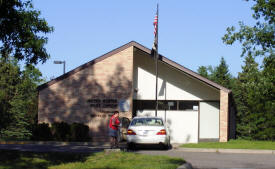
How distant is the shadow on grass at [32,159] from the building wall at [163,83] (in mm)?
16142

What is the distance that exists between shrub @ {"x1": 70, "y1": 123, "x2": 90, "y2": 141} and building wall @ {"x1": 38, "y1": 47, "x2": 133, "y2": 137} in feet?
2.48

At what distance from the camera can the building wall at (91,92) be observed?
27734 mm

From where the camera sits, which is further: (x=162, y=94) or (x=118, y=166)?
(x=162, y=94)

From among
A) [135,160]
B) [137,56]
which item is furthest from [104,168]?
[137,56]

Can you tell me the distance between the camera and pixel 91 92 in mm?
27969

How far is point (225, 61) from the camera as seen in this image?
87312mm

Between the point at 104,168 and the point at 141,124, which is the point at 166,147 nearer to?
the point at 141,124

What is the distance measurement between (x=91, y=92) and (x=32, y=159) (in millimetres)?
15142

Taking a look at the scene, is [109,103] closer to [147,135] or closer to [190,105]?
[190,105]

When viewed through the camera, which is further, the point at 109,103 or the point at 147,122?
the point at 109,103

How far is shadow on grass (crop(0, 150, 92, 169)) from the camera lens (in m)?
11.8

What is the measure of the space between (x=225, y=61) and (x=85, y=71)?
2463 inches

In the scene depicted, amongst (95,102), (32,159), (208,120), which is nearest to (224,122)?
(208,120)

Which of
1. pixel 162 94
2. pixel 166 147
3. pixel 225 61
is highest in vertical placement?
pixel 225 61
